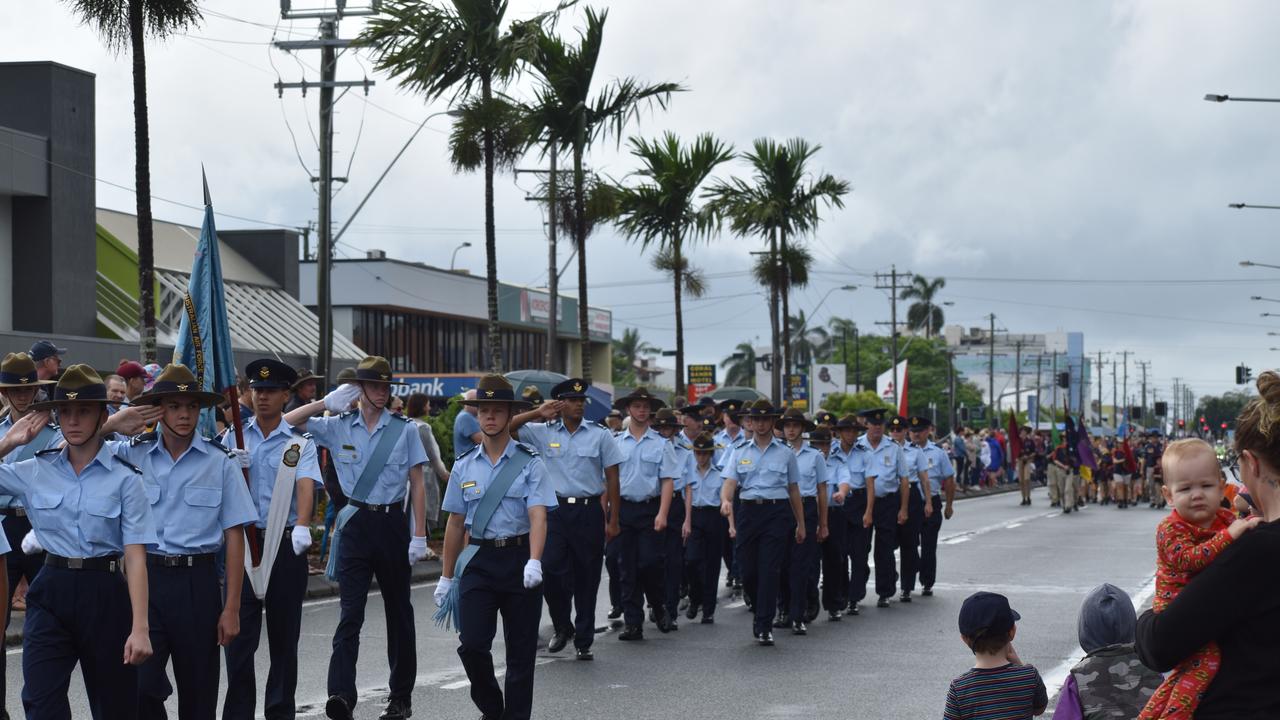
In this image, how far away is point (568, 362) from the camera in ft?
227

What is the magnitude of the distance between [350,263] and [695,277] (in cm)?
1600

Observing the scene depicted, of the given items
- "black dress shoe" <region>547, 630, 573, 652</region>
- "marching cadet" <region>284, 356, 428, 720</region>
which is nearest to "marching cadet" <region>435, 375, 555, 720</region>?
"marching cadet" <region>284, 356, 428, 720</region>

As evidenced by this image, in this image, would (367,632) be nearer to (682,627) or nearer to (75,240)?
(682,627)

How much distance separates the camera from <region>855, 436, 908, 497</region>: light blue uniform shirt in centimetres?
1541

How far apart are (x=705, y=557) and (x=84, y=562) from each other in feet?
28.1

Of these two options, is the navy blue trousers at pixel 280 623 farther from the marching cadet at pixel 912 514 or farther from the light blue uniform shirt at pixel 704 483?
the marching cadet at pixel 912 514

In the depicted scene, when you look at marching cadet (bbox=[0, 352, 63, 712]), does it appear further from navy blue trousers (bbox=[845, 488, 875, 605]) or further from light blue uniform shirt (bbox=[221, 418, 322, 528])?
navy blue trousers (bbox=[845, 488, 875, 605])

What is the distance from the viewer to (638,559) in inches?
506

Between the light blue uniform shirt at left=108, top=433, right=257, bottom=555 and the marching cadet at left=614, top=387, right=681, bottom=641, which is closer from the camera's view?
the light blue uniform shirt at left=108, top=433, right=257, bottom=555

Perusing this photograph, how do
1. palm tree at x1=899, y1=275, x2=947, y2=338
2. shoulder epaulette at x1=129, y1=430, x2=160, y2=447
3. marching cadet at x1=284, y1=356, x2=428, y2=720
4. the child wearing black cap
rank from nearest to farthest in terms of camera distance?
the child wearing black cap < shoulder epaulette at x1=129, y1=430, x2=160, y2=447 < marching cadet at x1=284, y1=356, x2=428, y2=720 < palm tree at x1=899, y1=275, x2=947, y2=338

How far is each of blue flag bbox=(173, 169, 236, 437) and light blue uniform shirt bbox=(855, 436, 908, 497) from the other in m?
8.40

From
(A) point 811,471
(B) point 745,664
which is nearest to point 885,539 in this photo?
(A) point 811,471

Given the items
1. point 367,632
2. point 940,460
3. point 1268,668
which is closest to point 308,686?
point 367,632

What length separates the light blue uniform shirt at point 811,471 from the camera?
13703 millimetres
